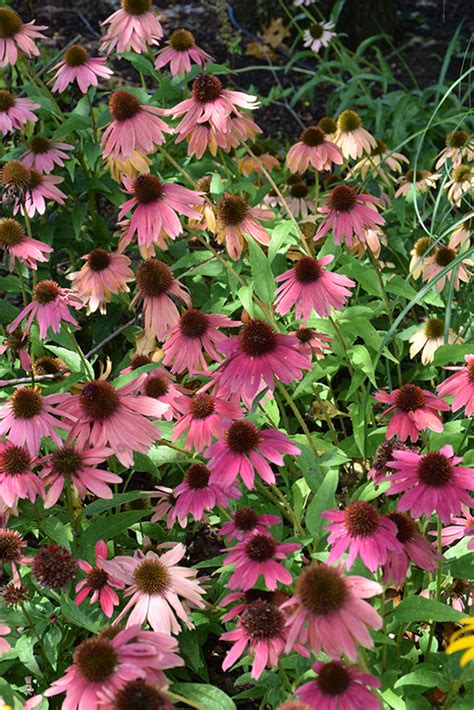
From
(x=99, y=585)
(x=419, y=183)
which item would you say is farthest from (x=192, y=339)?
(x=419, y=183)

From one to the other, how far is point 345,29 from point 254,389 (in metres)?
3.88

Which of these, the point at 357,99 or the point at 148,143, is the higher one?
the point at 148,143

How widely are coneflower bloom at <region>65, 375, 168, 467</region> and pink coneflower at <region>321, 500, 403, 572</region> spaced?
359mm

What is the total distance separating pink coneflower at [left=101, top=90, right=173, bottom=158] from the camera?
195 cm

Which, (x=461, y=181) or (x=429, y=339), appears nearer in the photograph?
(x=429, y=339)

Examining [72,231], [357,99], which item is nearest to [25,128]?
[72,231]

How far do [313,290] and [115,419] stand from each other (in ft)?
1.51

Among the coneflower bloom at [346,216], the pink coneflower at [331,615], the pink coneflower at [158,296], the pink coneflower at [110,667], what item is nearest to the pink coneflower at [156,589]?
the pink coneflower at [110,667]

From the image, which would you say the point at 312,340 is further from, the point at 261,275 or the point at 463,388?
the point at 463,388

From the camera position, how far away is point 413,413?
5.29ft

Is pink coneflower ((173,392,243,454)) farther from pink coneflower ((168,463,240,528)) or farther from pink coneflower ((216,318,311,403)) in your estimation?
pink coneflower ((216,318,311,403))

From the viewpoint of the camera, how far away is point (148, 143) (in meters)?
1.93

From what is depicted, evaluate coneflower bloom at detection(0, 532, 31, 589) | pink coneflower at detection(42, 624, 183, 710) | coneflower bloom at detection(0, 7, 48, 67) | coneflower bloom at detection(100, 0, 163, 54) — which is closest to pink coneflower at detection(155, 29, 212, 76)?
coneflower bloom at detection(100, 0, 163, 54)

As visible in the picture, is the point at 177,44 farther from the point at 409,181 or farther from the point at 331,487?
the point at 331,487
